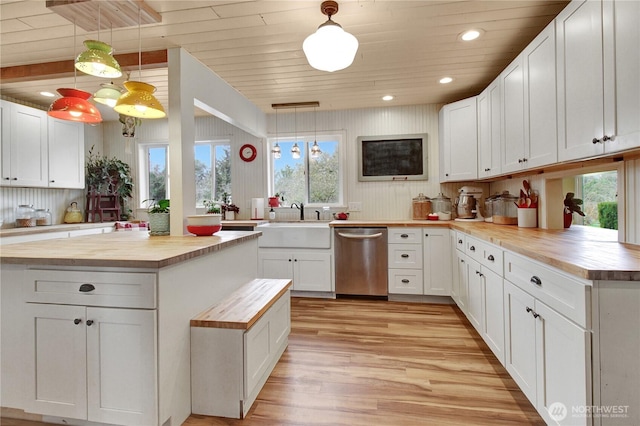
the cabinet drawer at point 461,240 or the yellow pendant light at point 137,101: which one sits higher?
the yellow pendant light at point 137,101

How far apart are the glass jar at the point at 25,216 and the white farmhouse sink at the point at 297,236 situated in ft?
9.32

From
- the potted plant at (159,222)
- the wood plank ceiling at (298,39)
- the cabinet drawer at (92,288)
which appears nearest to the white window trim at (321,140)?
the wood plank ceiling at (298,39)

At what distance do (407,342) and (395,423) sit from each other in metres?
0.96

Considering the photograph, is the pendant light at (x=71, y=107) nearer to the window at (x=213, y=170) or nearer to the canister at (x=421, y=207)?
the window at (x=213, y=170)

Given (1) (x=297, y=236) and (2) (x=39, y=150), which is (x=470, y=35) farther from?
(2) (x=39, y=150)

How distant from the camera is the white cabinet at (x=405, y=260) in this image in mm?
3488

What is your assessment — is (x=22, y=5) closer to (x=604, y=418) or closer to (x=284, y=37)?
(x=284, y=37)

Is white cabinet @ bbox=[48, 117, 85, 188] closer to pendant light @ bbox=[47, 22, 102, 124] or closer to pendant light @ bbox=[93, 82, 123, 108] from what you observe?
pendant light @ bbox=[93, 82, 123, 108]

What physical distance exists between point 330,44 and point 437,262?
2575mm

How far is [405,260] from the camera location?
11.6 feet

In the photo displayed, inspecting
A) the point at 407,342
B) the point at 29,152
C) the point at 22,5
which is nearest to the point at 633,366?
the point at 407,342

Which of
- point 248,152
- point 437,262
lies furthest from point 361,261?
point 248,152

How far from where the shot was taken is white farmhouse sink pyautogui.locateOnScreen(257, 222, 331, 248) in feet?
12.0

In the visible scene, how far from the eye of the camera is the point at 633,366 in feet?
3.58
